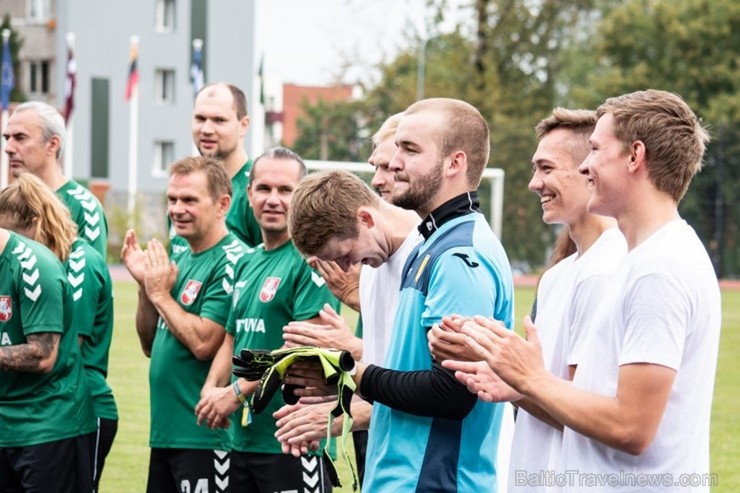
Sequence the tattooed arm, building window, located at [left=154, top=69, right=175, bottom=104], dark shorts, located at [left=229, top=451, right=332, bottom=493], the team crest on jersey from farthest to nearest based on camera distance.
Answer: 1. building window, located at [left=154, top=69, right=175, bottom=104]
2. the team crest on jersey
3. dark shorts, located at [left=229, top=451, right=332, bottom=493]
4. the tattooed arm

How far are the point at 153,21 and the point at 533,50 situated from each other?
702 inches

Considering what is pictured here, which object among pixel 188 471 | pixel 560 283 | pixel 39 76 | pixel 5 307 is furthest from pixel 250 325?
pixel 39 76

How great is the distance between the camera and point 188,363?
610 cm

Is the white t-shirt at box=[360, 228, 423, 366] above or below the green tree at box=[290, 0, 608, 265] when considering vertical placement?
below

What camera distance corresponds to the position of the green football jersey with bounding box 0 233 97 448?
5555mm

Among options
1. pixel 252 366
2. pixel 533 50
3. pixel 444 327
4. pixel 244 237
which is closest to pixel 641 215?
pixel 444 327

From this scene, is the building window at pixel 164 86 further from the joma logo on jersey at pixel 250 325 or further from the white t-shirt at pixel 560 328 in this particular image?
the white t-shirt at pixel 560 328


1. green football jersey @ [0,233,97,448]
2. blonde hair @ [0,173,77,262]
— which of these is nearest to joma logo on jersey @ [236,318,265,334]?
green football jersey @ [0,233,97,448]

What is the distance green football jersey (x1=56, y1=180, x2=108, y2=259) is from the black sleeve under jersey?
347 cm

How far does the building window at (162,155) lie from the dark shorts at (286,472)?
170ft

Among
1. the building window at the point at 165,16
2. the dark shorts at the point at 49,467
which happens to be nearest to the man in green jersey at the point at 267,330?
the dark shorts at the point at 49,467

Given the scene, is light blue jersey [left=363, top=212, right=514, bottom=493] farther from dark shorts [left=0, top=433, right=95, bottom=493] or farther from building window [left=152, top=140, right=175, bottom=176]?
building window [left=152, top=140, right=175, bottom=176]

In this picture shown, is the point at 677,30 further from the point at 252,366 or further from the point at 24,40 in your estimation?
the point at 252,366

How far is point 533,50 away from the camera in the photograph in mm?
54938
